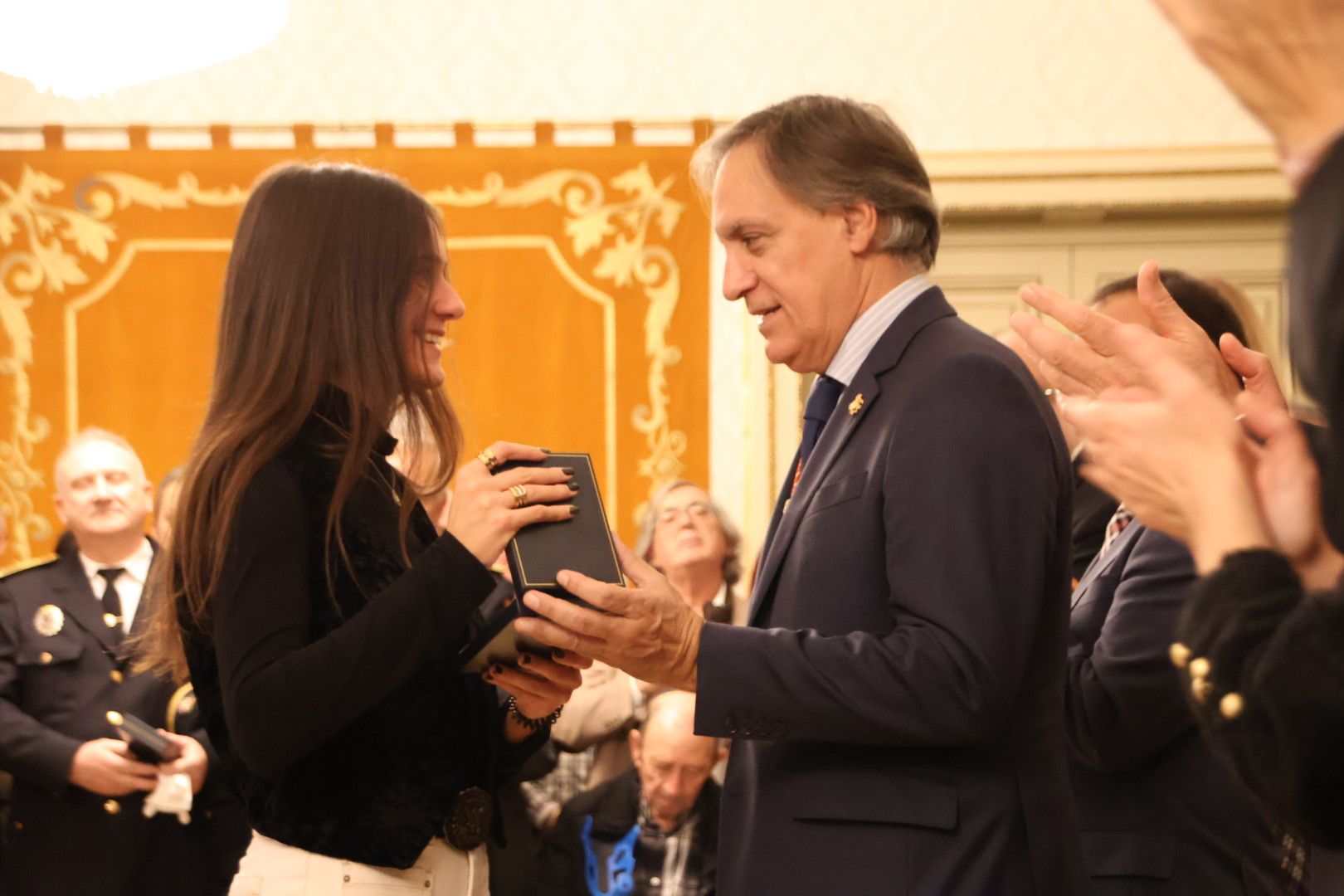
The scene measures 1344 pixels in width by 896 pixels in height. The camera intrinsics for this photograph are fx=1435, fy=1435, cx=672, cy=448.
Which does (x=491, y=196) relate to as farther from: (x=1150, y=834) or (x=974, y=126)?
(x=1150, y=834)

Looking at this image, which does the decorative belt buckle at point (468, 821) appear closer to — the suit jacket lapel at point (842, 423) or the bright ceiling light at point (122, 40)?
the suit jacket lapel at point (842, 423)

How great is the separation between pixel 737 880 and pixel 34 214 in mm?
4527

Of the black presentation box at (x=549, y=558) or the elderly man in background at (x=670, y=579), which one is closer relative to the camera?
the black presentation box at (x=549, y=558)

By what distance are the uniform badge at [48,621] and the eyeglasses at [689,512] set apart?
181 centimetres

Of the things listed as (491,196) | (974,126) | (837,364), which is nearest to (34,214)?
(491,196)

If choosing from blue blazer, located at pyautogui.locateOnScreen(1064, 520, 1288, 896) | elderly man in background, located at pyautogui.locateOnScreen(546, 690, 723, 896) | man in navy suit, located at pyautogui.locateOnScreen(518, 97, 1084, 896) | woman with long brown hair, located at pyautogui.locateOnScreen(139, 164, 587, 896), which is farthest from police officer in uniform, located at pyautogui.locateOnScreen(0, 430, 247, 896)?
blue blazer, located at pyautogui.locateOnScreen(1064, 520, 1288, 896)

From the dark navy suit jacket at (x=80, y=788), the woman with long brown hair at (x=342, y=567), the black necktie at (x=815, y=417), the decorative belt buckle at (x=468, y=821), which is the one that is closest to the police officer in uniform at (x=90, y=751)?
the dark navy suit jacket at (x=80, y=788)

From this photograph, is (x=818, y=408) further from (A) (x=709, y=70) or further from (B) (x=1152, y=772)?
(A) (x=709, y=70)

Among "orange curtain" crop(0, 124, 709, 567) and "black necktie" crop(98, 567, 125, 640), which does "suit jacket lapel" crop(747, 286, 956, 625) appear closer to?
"black necktie" crop(98, 567, 125, 640)

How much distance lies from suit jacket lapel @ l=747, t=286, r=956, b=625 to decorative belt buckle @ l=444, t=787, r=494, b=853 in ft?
1.34

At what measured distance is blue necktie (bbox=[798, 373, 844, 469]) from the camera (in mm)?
1966

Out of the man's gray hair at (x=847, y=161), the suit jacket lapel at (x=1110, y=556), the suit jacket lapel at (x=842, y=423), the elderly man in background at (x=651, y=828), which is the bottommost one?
the elderly man in background at (x=651, y=828)

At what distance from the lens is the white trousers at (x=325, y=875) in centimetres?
169

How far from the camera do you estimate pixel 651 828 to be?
139 inches
